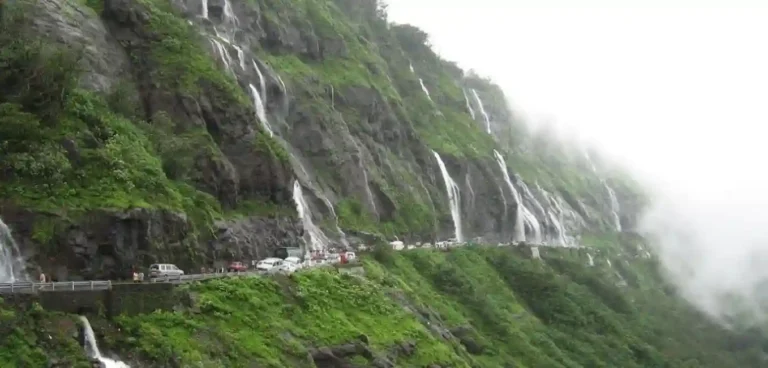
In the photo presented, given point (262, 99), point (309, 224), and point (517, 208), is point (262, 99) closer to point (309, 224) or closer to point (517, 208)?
point (309, 224)

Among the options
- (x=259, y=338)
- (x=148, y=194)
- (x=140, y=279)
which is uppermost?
(x=148, y=194)

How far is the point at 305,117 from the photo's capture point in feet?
275

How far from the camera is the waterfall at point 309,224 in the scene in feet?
222

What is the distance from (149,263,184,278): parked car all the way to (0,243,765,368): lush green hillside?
1610 millimetres

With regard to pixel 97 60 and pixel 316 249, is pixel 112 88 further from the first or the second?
pixel 316 249

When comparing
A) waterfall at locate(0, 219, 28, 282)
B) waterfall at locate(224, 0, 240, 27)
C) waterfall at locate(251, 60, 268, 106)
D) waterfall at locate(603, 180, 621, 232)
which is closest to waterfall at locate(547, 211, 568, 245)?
waterfall at locate(603, 180, 621, 232)

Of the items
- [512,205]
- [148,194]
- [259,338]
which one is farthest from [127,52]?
[512,205]

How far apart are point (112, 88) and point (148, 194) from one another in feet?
A: 38.7

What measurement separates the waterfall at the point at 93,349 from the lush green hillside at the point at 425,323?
1.59ft

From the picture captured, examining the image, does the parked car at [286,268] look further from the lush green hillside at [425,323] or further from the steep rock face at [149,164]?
the steep rock face at [149,164]

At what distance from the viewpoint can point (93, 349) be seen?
A: 112 ft

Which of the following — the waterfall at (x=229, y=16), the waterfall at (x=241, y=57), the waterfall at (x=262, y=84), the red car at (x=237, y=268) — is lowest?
the red car at (x=237, y=268)

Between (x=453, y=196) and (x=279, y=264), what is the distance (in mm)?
58509

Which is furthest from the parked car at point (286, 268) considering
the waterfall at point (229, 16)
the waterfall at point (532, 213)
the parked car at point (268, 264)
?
the waterfall at point (532, 213)
